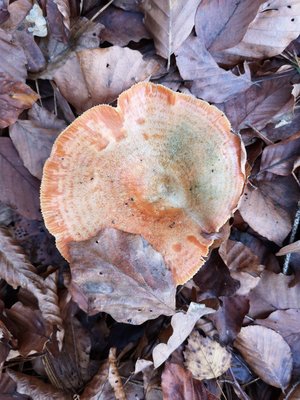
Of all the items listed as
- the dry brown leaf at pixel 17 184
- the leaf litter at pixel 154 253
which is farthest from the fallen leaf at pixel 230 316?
the dry brown leaf at pixel 17 184

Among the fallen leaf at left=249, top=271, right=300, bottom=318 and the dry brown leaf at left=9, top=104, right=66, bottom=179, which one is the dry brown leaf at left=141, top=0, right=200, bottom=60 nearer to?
the dry brown leaf at left=9, top=104, right=66, bottom=179

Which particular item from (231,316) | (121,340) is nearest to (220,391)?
(231,316)

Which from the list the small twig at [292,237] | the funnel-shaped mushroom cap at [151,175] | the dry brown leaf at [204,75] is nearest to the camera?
the funnel-shaped mushroom cap at [151,175]

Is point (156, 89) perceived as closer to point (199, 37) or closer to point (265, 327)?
point (199, 37)

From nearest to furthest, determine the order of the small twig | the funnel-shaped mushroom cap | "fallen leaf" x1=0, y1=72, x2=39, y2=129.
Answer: the funnel-shaped mushroom cap → "fallen leaf" x1=0, y1=72, x2=39, y2=129 → the small twig

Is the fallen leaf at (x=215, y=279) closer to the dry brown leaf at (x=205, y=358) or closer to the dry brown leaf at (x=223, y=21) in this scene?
the dry brown leaf at (x=205, y=358)

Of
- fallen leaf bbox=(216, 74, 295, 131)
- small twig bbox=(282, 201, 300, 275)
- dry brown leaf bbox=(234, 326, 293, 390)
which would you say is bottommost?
dry brown leaf bbox=(234, 326, 293, 390)

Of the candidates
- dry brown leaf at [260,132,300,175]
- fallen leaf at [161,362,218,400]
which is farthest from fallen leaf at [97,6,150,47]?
fallen leaf at [161,362,218,400]
